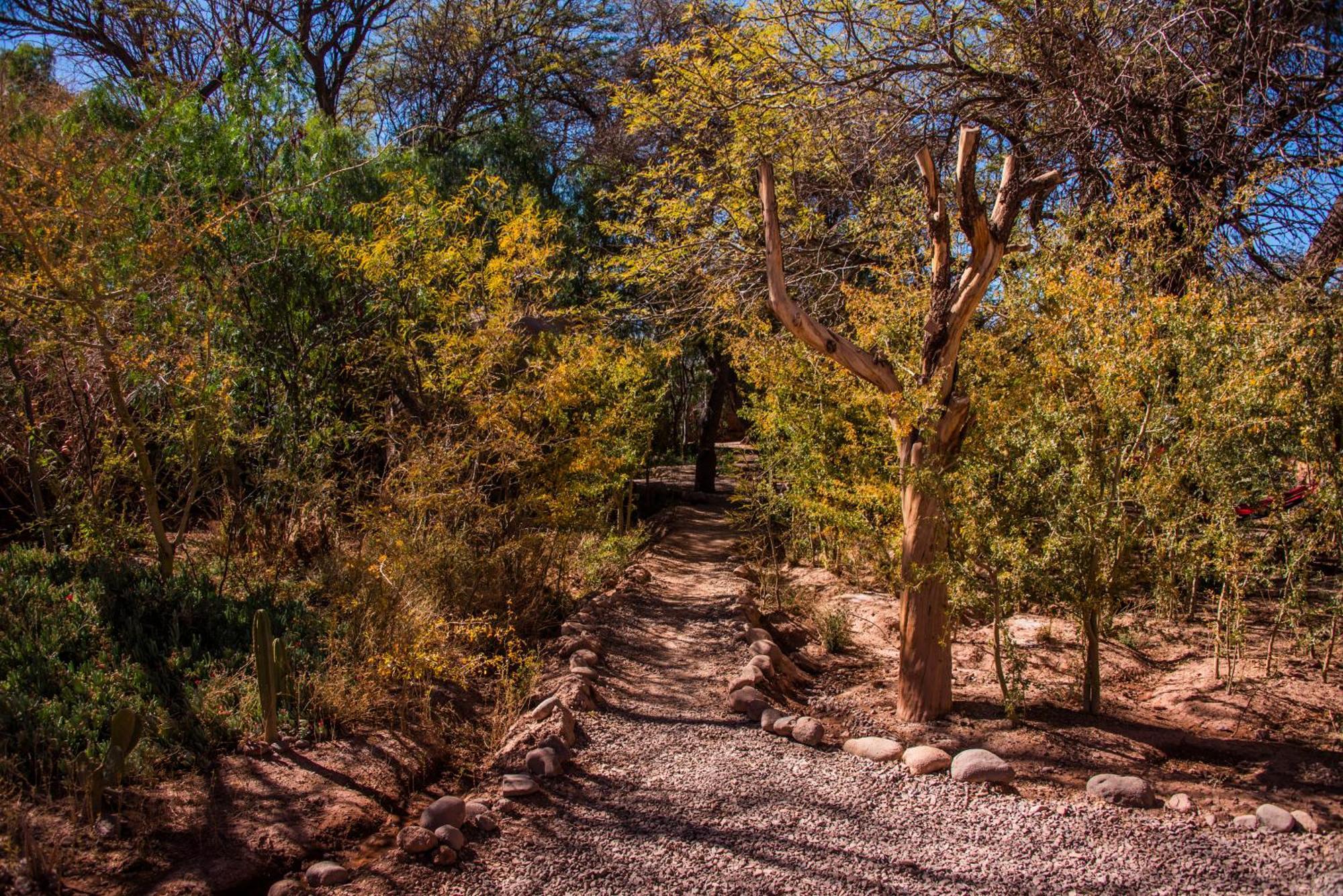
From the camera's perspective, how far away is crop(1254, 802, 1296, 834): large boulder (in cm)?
371

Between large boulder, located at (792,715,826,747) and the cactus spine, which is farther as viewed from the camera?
large boulder, located at (792,715,826,747)

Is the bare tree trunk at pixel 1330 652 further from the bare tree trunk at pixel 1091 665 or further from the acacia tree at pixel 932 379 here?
the acacia tree at pixel 932 379

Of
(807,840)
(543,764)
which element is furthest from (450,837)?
(807,840)

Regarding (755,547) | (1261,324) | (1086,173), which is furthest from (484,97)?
(1261,324)

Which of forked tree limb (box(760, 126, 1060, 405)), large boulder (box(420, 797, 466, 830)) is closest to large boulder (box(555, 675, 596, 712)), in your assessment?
large boulder (box(420, 797, 466, 830))

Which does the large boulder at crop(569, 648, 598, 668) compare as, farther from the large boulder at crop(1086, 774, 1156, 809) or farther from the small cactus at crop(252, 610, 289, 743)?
the large boulder at crop(1086, 774, 1156, 809)

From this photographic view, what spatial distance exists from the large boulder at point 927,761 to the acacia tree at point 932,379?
0.63 metres

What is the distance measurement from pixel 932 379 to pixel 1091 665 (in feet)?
6.27

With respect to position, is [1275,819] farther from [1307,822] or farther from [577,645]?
[577,645]

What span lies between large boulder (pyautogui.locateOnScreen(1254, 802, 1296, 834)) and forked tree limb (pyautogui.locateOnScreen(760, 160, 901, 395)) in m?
2.60

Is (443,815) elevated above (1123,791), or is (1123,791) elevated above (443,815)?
(1123,791)

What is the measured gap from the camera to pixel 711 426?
640 inches

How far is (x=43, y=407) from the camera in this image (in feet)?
21.9

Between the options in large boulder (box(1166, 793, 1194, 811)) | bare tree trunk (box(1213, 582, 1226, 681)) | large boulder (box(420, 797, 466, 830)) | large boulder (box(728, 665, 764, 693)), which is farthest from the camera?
bare tree trunk (box(1213, 582, 1226, 681))
